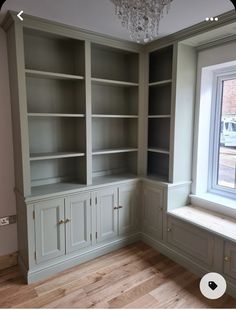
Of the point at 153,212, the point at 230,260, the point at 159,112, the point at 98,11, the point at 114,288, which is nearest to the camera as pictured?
the point at 98,11

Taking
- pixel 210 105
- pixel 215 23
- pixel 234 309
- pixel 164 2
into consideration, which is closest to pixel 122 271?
pixel 234 309

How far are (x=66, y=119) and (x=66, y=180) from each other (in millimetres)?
715

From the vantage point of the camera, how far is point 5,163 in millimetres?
2471

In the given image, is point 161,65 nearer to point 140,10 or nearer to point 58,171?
point 140,10

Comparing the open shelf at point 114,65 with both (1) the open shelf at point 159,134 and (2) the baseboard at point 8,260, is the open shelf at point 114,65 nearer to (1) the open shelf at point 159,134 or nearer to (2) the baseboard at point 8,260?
(1) the open shelf at point 159,134

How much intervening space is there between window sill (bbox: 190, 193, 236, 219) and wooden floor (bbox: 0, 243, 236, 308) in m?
0.74

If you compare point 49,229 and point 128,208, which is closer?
point 49,229

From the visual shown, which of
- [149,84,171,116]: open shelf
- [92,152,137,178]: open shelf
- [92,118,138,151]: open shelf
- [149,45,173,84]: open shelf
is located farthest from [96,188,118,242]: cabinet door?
[149,45,173,84]: open shelf

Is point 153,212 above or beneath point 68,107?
beneath

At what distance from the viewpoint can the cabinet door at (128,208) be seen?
2.93 m

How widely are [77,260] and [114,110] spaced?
6.14 ft

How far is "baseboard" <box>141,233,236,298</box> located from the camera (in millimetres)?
2163

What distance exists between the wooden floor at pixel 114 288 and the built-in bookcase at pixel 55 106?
977 millimetres

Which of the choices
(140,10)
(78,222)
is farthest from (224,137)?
(78,222)
